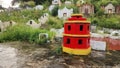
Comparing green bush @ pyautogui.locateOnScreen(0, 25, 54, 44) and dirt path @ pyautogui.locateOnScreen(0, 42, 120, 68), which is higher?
green bush @ pyautogui.locateOnScreen(0, 25, 54, 44)

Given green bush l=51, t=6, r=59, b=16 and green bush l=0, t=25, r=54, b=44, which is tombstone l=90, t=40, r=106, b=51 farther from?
green bush l=51, t=6, r=59, b=16

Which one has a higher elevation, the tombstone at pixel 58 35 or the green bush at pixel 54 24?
the green bush at pixel 54 24

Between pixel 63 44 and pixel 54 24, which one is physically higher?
pixel 54 24

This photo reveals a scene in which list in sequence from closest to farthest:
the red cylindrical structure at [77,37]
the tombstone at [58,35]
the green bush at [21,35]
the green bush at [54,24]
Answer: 1. the red cylindrical structure at [77,37]
2. the tombstone at [58,35]
3. the green bush at [21,35]
4. the green bush at [54,24]

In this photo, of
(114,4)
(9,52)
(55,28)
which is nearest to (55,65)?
(9,52)

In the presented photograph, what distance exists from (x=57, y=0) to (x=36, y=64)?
2745 cm

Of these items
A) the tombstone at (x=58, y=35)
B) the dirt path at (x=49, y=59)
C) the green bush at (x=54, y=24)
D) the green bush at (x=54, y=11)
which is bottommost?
the dirt path at (x=49, y=59)

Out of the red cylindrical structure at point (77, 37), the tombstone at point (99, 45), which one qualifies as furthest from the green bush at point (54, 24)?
the red cylindrical structure at point (77, 37)

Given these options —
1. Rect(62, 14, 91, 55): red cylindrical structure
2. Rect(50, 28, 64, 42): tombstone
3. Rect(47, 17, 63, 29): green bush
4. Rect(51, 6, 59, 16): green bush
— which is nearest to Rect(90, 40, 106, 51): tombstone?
Rect(62, 14, 91, 55): red cylindrical structure

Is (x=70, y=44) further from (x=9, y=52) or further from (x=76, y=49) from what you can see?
(x=9, y=52)

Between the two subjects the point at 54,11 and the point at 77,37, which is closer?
the point at 77,37

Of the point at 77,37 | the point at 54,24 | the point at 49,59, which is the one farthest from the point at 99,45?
the point at 54,24

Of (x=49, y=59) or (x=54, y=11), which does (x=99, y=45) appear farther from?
(x=54, y=11)

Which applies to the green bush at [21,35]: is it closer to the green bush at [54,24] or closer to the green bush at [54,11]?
the green bush at [54,24]
